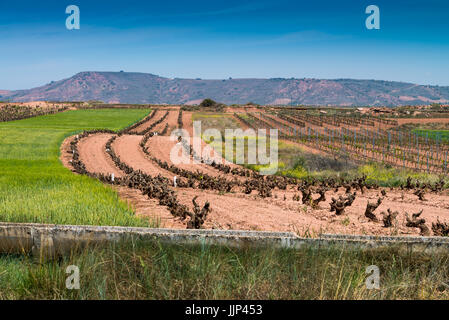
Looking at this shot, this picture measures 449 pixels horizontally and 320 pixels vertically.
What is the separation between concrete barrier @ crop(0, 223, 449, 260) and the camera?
540cm

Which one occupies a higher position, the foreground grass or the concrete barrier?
the concrete barrier

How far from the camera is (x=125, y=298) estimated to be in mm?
4355

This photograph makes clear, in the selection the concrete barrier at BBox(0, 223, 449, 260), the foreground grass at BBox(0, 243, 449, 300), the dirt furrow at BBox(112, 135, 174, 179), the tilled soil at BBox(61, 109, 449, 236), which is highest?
the concrete barrier at BBox(0, 223, 449, 260)

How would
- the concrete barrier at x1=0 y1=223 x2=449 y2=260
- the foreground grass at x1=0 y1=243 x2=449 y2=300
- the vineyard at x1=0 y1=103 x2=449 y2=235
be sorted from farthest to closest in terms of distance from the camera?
the vineyard at x1=0 y1=103 x2=449 y2=235 → the concrete barrier at x1=0 y1=223 x2=449 y2=260 → the foreground grass at x1=0 y1=243 x2=449 y2=300

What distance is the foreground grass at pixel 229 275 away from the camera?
173 inches

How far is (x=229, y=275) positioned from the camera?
15.4ft

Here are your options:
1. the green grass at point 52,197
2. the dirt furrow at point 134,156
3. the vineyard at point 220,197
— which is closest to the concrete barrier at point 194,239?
the vineyard at point 220,197

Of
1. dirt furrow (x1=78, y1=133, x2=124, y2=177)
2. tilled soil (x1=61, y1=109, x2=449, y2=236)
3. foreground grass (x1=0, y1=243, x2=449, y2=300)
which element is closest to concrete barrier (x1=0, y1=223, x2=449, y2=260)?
foreground grass (x1=0, y1=243, x2=449, y2=300)

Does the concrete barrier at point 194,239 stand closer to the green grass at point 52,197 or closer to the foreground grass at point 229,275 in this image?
the foreground grass at point 229,275

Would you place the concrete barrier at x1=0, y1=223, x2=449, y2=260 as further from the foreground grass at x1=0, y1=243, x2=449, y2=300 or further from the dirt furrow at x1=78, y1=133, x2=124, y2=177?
the dirt furrow at x1=78, y1=133, x2=124, y2=177

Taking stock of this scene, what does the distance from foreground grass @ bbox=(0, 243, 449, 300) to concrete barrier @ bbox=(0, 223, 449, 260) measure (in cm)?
10

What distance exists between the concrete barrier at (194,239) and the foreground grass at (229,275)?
0.10 metres

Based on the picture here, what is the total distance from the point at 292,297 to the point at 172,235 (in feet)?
6.12
